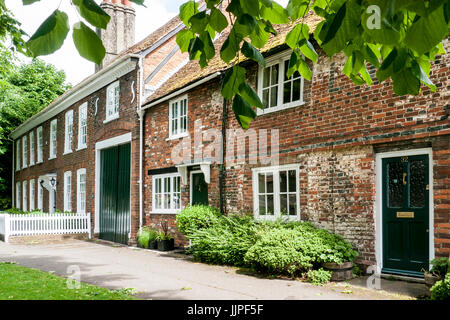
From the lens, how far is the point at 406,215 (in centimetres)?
810

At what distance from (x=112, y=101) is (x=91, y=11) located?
1675 cm

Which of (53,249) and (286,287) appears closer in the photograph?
(286,287)

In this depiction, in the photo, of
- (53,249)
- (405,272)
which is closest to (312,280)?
(405,272)

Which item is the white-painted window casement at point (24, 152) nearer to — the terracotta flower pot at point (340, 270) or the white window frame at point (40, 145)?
the white window frame at point (40, 145)

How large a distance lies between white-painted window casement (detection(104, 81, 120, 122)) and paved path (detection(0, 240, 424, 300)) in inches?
249

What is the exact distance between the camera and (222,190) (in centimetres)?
1226

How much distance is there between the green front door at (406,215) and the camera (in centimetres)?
786

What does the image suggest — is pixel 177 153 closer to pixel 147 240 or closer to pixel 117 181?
pixel 147 240

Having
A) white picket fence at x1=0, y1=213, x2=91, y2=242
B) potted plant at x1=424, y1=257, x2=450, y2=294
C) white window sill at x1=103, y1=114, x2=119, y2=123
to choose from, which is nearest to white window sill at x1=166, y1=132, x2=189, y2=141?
white window sill at x1=103, y1=114, x2=119, y2=123

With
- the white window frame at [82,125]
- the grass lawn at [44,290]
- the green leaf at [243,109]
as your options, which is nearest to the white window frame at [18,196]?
the white window frame at [82,125]

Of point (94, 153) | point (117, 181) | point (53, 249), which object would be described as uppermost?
point (94, 153)

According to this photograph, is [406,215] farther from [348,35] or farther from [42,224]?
[42,224]

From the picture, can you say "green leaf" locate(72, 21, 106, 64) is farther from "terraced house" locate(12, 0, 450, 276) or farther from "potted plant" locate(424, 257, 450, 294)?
"terraced house" locate(12, 0, 450, 276)

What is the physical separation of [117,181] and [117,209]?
3.68 ft
